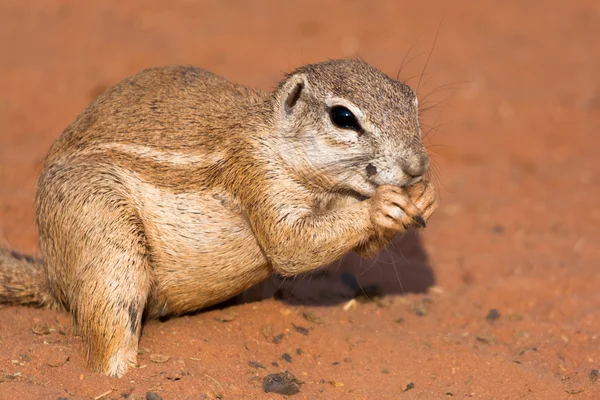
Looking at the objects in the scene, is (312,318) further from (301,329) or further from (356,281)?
(356,281)

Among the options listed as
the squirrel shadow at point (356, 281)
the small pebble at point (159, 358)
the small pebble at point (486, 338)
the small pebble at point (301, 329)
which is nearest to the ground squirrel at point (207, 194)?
the small pebble at point (159, 358)

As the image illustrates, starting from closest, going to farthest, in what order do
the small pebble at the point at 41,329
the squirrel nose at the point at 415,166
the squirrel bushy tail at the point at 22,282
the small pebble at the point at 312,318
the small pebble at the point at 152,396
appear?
the small pebble at the point at 152,396, the squirrel nose at the point at 415,166, the small pebble at the point at 41,329, the squirrel bushy tail at the point at 22,282, the small pebble at the point at 312,318

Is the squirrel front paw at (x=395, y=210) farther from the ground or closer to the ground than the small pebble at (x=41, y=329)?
farther from the ground

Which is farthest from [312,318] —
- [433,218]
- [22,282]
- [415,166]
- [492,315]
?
[433,218]

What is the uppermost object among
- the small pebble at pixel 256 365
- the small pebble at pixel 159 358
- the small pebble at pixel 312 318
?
the small pebble at pixel 312 318

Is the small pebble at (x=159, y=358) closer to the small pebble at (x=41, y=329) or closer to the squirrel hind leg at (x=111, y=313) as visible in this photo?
the squirrel hind leg at (x=111, y=313)

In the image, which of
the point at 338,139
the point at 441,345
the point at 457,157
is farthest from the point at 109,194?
the point at 457,157

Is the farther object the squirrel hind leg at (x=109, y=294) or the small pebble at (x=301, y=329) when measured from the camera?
the small pebble at (x=301, y=329)

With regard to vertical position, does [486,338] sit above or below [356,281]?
above

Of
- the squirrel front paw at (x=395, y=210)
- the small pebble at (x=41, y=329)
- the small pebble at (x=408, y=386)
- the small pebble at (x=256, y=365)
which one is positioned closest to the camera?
the squirrel front paw at (x=395, y=210)
